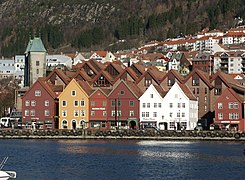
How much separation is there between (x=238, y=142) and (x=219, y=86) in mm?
22142

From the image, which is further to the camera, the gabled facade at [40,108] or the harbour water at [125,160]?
the gabled facade at [40,108]

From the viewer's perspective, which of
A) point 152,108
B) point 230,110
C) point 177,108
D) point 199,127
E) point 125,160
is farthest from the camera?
point 152,108

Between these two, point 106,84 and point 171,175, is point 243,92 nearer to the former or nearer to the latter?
point 106,84

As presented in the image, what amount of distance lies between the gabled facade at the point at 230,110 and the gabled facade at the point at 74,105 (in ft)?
59.6

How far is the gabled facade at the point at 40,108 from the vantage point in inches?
Answer: 4392

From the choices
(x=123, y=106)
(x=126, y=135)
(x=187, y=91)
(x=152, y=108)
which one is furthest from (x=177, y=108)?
(x=126, y=135)

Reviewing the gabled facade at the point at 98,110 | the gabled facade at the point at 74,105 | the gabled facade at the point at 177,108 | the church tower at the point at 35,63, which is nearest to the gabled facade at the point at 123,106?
the gabled facade at the point at 98,110

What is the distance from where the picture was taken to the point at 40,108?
112 metres

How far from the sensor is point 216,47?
184 m

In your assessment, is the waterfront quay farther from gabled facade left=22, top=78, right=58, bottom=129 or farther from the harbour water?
gabled facade left=22, top=78, right=58, bottom=129

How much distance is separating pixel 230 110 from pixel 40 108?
26.8 m

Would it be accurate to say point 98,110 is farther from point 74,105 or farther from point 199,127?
point 199,127

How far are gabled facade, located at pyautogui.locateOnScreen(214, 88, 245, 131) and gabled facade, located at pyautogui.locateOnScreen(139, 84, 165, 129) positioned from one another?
771 cm

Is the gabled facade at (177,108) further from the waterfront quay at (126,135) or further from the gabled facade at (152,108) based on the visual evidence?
the waterfront quay at (126,135)
